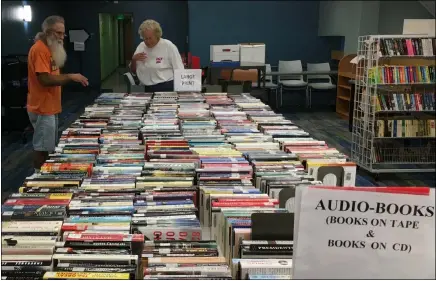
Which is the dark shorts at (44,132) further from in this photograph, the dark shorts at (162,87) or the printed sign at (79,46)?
the printed sign at (79,46)

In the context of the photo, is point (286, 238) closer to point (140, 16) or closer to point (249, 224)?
point (249, 224)

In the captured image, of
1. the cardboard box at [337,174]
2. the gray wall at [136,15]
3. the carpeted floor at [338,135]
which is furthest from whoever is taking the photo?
the gray wall at [136,15]

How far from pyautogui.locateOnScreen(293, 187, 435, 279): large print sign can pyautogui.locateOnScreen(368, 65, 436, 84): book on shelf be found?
14.9 feet

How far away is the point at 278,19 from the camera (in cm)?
1120

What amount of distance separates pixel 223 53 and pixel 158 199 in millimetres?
6913

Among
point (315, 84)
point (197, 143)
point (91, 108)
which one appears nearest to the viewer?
point (197, 143)

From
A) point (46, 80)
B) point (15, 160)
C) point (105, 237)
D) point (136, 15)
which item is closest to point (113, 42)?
point (136, 15)

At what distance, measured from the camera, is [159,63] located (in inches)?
197

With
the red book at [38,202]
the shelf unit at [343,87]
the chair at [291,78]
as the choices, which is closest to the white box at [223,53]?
the chair at [291,78]

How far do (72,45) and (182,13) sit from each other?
9.80ft

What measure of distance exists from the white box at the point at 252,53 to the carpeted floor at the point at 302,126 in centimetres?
128

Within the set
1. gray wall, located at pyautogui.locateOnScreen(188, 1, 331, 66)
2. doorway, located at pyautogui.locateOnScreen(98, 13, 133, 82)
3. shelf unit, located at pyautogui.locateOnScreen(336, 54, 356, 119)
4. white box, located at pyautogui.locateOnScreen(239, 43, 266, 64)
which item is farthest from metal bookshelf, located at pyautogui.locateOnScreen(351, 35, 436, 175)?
doorway, located at pyautogui.locateOnScreen(98, 13, 133, 82)

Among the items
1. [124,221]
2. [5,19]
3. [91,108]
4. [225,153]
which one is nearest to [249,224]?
[124,221]

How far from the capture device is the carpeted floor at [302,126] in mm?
5043
